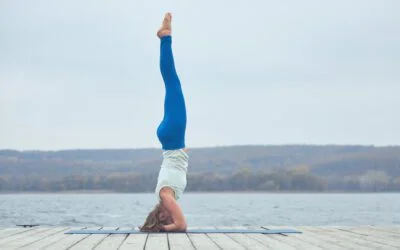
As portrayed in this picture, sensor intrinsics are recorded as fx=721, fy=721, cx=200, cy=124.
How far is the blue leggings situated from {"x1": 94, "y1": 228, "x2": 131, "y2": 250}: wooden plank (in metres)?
1.97

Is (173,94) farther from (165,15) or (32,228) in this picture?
(32,228)

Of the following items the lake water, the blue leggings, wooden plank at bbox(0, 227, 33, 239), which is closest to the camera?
wooden plank at bbox(0, 227, 33, 239)

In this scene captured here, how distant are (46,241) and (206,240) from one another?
2217 millimetres

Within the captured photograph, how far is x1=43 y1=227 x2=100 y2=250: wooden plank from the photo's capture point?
9117 mm

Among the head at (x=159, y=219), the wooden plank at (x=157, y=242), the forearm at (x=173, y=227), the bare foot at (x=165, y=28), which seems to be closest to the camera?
the wooden plank at (x=157, y=242)

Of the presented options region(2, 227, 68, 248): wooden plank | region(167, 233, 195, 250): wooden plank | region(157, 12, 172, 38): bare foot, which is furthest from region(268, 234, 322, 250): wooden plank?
region(157, 12, 172, 38): bare foot

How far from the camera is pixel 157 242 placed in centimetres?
969

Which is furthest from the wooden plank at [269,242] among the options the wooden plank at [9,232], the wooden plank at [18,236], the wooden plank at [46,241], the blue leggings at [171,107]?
the wooden plank at [9,232]

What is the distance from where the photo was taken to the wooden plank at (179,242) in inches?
357

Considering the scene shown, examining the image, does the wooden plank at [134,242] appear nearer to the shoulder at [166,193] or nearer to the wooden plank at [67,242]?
the wooden plank at [67,242]

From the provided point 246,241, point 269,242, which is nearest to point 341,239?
point 269,242

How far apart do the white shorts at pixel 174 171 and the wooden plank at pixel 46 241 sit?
1798 mm

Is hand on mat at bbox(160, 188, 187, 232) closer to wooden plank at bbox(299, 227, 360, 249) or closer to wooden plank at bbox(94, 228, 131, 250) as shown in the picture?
wooden plank at bbox(94, 228, 131, 250)

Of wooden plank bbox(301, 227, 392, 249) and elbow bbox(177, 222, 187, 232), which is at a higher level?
elbow bbox(177, 222, 187, 232)
